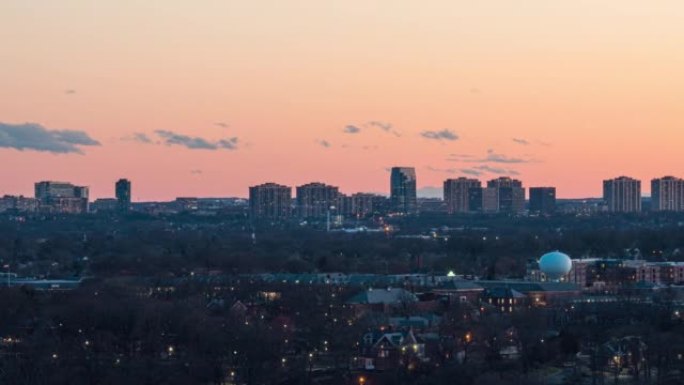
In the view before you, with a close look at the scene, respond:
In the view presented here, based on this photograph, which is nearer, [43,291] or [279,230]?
[43,291]

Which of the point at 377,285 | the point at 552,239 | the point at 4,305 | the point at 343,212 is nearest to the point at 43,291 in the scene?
the point at 4,305

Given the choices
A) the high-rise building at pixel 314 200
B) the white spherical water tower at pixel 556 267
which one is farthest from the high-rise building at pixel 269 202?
the white spherical water tower at pixel 556 267

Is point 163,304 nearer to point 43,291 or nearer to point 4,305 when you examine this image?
point 4,305

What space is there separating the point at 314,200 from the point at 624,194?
24479 mm

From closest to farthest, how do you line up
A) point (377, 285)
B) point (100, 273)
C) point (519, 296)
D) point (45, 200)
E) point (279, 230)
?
point (519, 296)
point (377, 285)
point (100, 273)
point (279, 230)
point (45, 200)

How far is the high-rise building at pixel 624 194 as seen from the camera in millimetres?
116500

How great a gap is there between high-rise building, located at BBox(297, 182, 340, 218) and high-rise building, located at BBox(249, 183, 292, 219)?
4.72 ft

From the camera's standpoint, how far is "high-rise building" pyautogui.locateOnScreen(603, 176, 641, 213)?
116500 mm

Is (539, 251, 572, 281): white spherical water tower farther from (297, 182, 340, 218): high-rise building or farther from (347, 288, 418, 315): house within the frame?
(297, 182, 340, 218): high-rise building

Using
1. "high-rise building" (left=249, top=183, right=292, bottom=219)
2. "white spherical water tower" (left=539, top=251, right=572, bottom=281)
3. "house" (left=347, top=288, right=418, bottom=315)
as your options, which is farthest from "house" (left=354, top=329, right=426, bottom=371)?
"high-rise building" (left=249, top=183, right=292, bottom=219)

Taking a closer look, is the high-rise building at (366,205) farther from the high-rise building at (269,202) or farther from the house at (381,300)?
the house at (381,300)

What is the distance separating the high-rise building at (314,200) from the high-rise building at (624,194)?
22078 millimetres

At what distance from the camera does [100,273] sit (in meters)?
50.9

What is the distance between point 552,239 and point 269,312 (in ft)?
A: 115
